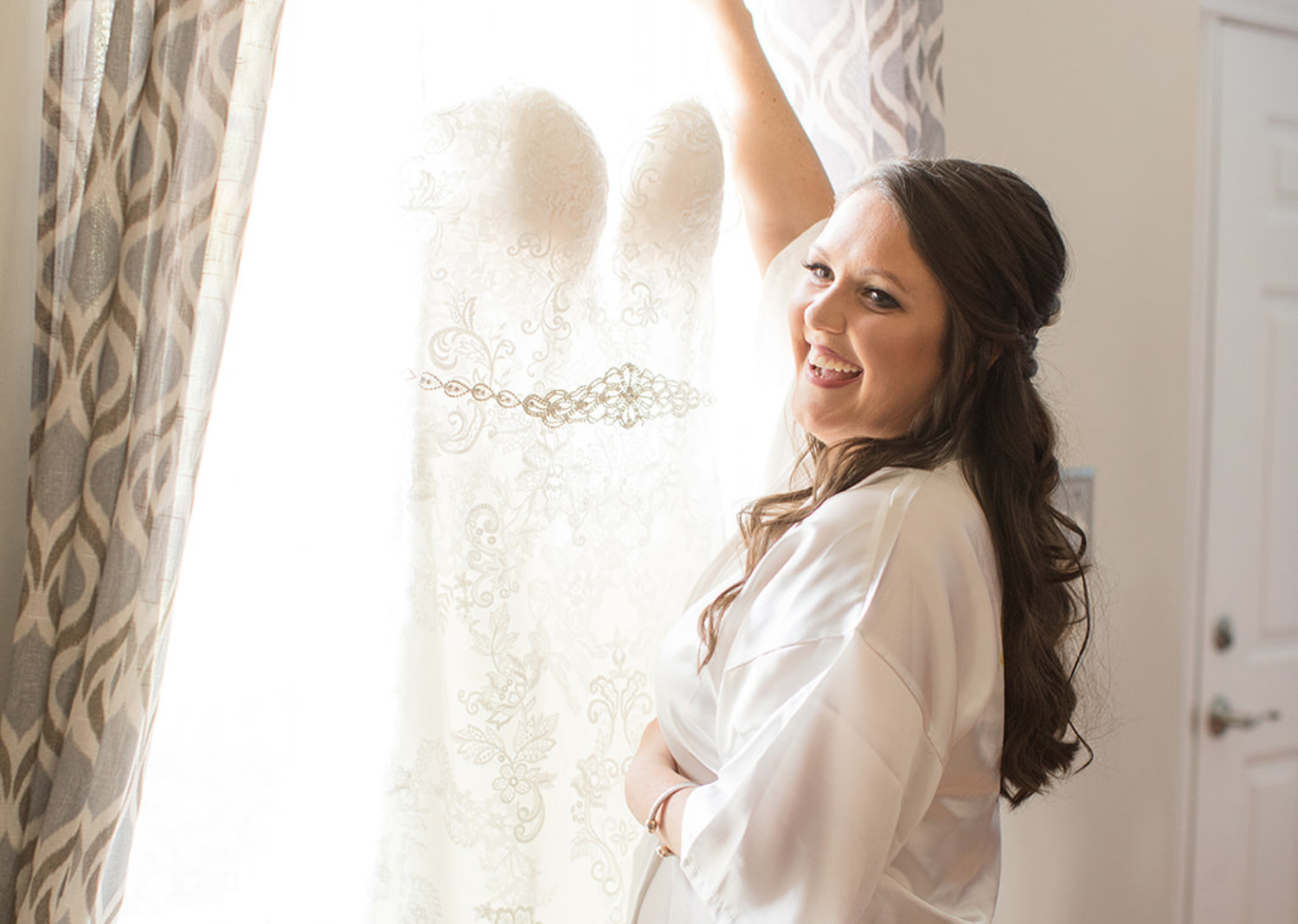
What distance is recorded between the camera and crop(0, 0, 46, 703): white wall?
891 mm

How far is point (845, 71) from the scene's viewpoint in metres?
1.36

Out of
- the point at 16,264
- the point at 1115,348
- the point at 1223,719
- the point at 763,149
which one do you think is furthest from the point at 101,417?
the point at 1223,719

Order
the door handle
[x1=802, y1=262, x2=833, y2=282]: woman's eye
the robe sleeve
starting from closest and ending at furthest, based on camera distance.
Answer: the robe sleeve → [x1=802, y1=262, x2=833, y2=282]: woman's eye → the door handle

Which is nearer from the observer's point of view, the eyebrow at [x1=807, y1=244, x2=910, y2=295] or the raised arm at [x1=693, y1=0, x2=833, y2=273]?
the eyebrow at [x1=807, y1=244, x2=910, y2=295]

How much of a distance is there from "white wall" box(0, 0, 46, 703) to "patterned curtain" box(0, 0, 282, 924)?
0.07 metres

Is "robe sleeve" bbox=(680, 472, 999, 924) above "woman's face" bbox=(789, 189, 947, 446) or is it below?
below

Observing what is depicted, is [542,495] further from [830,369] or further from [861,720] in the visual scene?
[861,720]

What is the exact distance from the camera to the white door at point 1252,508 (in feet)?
6.93

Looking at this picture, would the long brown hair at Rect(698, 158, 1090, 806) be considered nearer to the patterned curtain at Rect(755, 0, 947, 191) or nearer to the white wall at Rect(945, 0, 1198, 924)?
the patterned curtain at Rect(755, 0, 947, 191)

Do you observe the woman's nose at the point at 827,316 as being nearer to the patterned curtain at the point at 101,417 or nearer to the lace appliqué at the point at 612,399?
the lace appliqué at the point at 612,399

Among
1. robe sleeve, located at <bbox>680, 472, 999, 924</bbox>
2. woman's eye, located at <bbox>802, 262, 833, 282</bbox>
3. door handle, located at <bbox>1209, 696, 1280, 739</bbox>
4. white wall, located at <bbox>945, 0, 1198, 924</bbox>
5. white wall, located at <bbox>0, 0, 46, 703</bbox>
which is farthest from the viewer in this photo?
door handle, located at <bbox>1209, 696, 1280, 739</bbox>

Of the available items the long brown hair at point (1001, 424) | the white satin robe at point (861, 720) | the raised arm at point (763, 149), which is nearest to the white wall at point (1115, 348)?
the raised arm at point (763, 149)

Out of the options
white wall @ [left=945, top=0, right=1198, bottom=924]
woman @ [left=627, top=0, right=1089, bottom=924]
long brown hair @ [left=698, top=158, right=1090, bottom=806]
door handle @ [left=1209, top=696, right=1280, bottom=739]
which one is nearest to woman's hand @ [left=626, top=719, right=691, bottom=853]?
woman @ [left=627, top=0, right=1089, bottom=924]

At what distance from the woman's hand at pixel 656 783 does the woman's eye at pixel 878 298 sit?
18.5 inches
